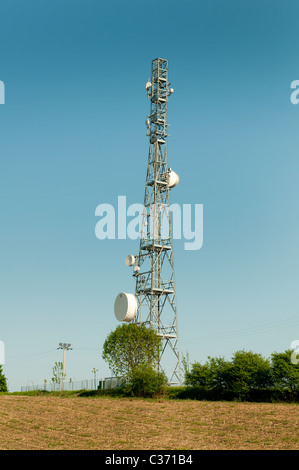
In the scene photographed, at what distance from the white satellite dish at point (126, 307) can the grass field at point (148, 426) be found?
1536 centimetres

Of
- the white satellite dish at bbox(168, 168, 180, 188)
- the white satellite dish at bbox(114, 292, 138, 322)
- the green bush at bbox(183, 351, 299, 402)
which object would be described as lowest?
the green bush at bbox(183, 351, 299, 402)

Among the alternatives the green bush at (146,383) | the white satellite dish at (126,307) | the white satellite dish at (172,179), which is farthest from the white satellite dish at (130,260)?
the green bush at (146,383)

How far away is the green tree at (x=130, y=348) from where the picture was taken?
46.6 meters

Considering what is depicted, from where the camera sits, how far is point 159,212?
5528 cm

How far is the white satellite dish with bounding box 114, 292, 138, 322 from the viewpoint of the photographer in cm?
5184

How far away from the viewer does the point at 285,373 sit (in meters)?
34.5

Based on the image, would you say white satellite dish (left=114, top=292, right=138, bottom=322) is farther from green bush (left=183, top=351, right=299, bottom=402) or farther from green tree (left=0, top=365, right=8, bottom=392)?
green tree (left=0, top=365, right=8, bottom=392)

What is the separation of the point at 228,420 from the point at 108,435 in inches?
265

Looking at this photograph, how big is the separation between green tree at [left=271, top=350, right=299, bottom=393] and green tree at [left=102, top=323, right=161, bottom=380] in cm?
1365

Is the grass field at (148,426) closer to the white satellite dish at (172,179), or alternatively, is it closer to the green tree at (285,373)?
the green tree at (285,373)

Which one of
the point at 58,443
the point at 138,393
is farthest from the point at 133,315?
the point at 58,443

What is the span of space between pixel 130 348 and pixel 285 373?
16.3m

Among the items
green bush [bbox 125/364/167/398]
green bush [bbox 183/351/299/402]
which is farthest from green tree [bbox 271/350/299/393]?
green bush [bbox 125/364/167/398]

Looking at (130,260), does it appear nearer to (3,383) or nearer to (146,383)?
(146,383)
